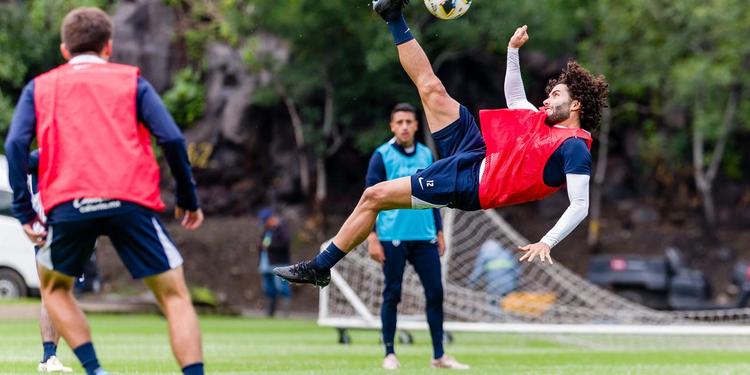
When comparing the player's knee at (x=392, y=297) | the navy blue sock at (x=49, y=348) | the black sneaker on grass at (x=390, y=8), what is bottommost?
the navy blue sock at (x=49, y=348)

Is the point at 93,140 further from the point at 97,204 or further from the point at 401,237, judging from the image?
the point at 401,237

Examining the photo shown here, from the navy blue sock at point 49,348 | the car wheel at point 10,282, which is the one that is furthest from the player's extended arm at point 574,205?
the car wheel at point 10,282

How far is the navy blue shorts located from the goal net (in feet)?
20.9

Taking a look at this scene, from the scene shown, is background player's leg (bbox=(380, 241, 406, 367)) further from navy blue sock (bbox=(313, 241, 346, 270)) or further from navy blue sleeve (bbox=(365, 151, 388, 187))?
navy blue sock (bbox=(313, 241, 346, 270))

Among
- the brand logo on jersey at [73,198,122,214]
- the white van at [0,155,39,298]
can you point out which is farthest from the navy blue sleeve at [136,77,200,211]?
the white van at [0,155,39,298]

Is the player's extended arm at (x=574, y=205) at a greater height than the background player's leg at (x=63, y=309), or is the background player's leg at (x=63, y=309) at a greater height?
the player's extended arm at (x=574, y=205)

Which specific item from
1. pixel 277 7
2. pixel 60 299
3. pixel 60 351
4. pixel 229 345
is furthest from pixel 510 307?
pixel 60 299

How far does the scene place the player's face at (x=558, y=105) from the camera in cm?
853

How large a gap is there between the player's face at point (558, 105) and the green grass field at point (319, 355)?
8.26 ft

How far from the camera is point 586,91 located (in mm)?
8602

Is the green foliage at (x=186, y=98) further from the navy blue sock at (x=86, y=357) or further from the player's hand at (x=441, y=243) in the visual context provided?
the navy blue sock at (x=86, y=357)

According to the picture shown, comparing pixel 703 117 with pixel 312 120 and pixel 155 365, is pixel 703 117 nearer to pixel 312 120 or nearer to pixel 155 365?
pixel 312 120

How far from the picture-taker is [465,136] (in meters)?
8.57

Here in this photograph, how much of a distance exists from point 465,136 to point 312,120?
885 inches
